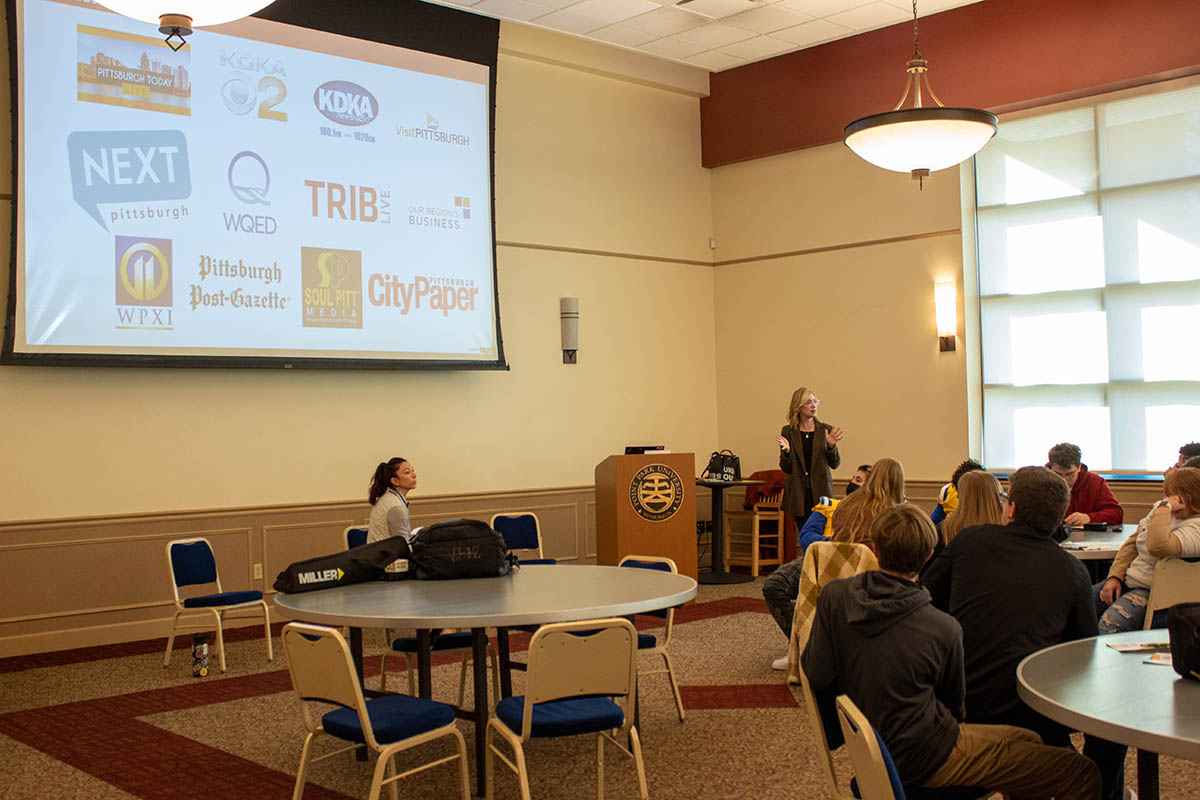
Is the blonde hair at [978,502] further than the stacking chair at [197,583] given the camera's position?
No

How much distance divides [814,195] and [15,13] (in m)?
6.54

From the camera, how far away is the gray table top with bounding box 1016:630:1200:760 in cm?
230

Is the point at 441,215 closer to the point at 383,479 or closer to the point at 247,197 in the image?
the point at 247,197

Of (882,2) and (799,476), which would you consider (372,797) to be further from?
(882,2)

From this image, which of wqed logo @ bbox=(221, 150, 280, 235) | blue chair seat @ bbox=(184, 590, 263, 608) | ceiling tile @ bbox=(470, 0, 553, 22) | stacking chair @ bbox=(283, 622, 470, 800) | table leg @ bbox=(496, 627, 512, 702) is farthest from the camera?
ceiling tile @ bbox=(470, 0, 553, 22)

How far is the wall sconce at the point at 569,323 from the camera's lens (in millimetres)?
9742

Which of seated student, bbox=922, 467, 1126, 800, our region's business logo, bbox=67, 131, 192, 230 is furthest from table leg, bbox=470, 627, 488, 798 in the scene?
our region's business logo, bbox=67, 131, 192, 230

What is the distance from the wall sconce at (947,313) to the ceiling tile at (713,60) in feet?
9.61

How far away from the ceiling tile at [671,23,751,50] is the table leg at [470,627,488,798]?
678cm

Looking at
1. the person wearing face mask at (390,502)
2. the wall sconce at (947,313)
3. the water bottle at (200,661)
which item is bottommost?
the water bottle at (200,661)

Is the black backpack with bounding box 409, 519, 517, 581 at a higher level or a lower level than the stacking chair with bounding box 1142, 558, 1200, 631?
higher

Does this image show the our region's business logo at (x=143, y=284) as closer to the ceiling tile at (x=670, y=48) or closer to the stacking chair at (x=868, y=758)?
the ceiling tile at (x=670, y=48)

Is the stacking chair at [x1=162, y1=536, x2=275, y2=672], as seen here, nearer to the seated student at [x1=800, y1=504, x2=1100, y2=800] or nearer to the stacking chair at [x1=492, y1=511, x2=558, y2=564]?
the stacking chair at [x1=492, y1=511, x2=558, y2=564]

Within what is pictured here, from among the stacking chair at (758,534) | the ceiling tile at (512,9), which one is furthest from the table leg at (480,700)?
the ceiling tile at (512,9)
